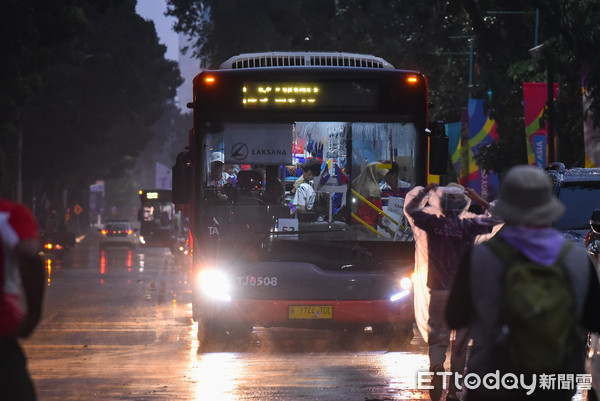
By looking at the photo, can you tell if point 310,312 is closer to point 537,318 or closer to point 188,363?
point 188,363

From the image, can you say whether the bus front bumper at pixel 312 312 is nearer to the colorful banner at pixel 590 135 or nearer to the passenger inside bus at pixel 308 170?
the passenger inside bus at pixel 308 170

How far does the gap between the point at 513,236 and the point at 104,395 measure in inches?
249

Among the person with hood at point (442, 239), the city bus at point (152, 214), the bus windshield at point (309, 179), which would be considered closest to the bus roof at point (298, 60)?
the bus windshield at point (309, 179)

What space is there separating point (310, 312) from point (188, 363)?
2.02 metres

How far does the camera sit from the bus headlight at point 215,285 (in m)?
15.3

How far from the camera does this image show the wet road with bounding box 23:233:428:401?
1128 centimetres

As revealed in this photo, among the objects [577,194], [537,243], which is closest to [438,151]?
[577,194]

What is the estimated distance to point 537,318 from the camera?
5176 millimetres

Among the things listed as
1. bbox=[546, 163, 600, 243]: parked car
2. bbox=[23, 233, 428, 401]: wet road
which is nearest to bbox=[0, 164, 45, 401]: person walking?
bbox=[23, 233, 428, 401]: wet road

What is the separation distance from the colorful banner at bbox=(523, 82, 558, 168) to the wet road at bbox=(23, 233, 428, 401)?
10.7 meters

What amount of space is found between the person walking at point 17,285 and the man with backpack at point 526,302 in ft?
5.64

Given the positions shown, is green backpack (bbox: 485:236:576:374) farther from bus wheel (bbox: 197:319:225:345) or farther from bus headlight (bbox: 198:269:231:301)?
bus wheel (bbox: 197:319:225:345)

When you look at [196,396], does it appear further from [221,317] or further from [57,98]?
[57,98]

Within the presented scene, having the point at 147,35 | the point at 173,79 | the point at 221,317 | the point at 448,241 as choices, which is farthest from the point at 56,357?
the point at 173,79
